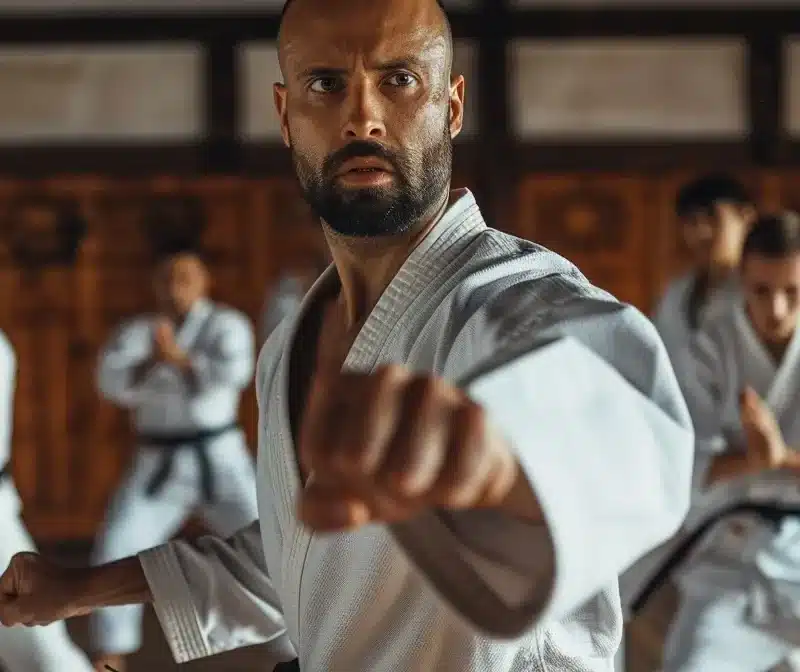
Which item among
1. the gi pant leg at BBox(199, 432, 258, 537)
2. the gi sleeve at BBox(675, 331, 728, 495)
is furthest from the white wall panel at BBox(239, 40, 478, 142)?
the gi sleeve at BBox(675, 331, 728, 495)

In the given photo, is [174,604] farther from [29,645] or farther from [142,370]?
[142,370]

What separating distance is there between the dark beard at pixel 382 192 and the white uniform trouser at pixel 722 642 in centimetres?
209

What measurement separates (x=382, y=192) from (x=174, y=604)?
680mm

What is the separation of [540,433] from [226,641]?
101 cm

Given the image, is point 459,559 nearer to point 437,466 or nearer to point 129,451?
point 437,466

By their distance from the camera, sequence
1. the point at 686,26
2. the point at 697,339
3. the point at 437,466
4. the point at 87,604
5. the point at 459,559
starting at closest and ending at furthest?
the point at 437,466, the point at 459,559, the point at 87,604, the point at 697,339, the point at 686,26

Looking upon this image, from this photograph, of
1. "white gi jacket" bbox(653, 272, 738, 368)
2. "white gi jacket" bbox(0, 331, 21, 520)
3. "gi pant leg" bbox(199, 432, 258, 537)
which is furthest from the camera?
"gi pant leg" bbox(199, 432, 258, 537)

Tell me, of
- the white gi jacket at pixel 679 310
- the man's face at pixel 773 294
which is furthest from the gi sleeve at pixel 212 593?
the white gi jacket at pixel 679 310

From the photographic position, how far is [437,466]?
803 millimetres

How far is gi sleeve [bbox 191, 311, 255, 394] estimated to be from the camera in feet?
18.0

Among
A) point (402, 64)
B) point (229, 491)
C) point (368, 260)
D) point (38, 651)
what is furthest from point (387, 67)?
point (229, 491)

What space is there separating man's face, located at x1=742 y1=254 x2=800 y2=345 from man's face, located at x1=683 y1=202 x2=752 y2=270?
1.05 meters

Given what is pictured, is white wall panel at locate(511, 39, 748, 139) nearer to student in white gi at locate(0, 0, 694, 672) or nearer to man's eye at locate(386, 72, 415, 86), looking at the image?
student in white gi at locate(0, 0, 694, 672)

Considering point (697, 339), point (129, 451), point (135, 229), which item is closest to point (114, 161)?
point (135, 229)
